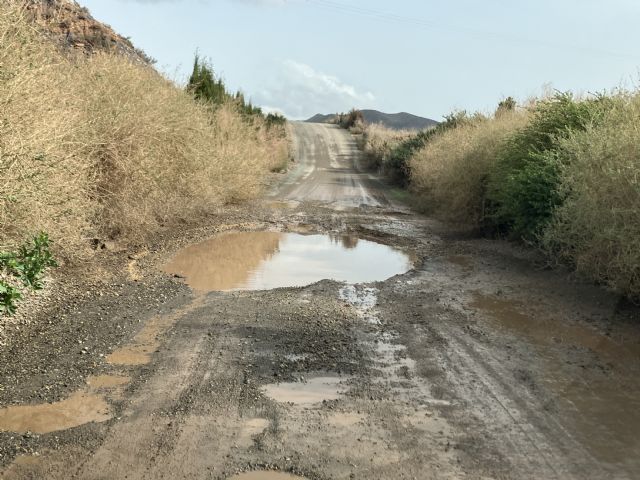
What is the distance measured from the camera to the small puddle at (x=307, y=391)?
5373mm

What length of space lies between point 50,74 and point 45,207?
2837 mm

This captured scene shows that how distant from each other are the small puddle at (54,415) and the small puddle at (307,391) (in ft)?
4.89

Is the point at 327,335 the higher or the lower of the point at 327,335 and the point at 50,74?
the lower

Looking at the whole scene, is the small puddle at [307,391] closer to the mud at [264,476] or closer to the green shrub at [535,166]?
the mud at [264,476]

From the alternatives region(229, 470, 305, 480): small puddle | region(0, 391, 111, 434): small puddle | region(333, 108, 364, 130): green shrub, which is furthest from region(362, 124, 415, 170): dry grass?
region(229, 470, 305, 480): small puddle

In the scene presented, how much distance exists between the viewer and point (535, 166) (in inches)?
481

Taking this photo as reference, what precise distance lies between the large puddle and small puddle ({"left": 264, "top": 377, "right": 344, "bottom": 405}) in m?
4.09

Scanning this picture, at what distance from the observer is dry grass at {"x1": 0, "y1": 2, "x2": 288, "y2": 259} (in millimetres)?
6719

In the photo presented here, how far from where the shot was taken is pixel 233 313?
796 cm

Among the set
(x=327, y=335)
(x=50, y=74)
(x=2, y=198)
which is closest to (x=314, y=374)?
(x=327, y=335)

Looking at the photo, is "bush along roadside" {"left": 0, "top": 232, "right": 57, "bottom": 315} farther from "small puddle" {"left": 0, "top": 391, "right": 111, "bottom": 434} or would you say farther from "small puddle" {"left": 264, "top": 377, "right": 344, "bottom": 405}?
"small puddle" {"left": 264, "top": 377, "right": 344, "bottom": 405}

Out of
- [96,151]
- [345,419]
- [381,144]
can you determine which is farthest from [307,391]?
[381,144]

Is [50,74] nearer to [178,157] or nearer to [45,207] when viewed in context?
[45,207]

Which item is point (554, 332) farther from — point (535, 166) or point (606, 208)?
point (535, 166)
